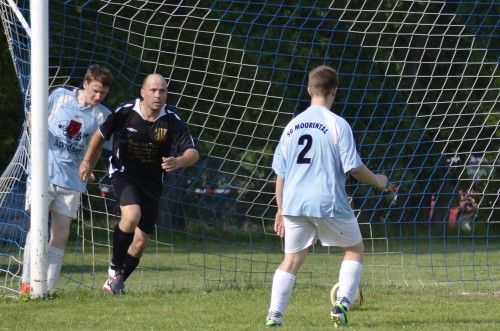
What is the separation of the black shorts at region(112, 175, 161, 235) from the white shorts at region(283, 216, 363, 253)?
203 centimetres

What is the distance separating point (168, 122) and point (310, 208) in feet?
7.28

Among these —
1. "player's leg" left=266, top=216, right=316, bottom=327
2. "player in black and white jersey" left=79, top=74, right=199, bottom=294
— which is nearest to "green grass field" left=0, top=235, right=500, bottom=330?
"player's leg" left=266, top=216, right=316, bottom=327

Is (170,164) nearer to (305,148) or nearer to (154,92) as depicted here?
(154,92)

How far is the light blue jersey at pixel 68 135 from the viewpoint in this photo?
313 inches

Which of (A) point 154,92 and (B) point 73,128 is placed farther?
(B) point 73,128

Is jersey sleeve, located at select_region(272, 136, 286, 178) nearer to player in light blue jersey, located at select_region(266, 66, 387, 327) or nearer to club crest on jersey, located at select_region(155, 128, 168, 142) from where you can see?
player in light blue jersey, located at select_region(266, 66, 387, 327)

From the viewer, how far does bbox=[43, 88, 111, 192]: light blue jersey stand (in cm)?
794

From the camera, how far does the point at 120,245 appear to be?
25.9 feet

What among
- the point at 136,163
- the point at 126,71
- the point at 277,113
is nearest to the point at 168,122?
the point at 136,163

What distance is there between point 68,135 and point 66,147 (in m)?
0.10

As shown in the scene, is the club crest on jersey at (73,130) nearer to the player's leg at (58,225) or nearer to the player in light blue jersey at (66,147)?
the player in light blue jersey at (66,147)

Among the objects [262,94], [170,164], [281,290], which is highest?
[262,94]

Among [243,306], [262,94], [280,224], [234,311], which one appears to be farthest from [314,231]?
[262,94]

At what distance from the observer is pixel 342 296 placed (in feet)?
20.1
